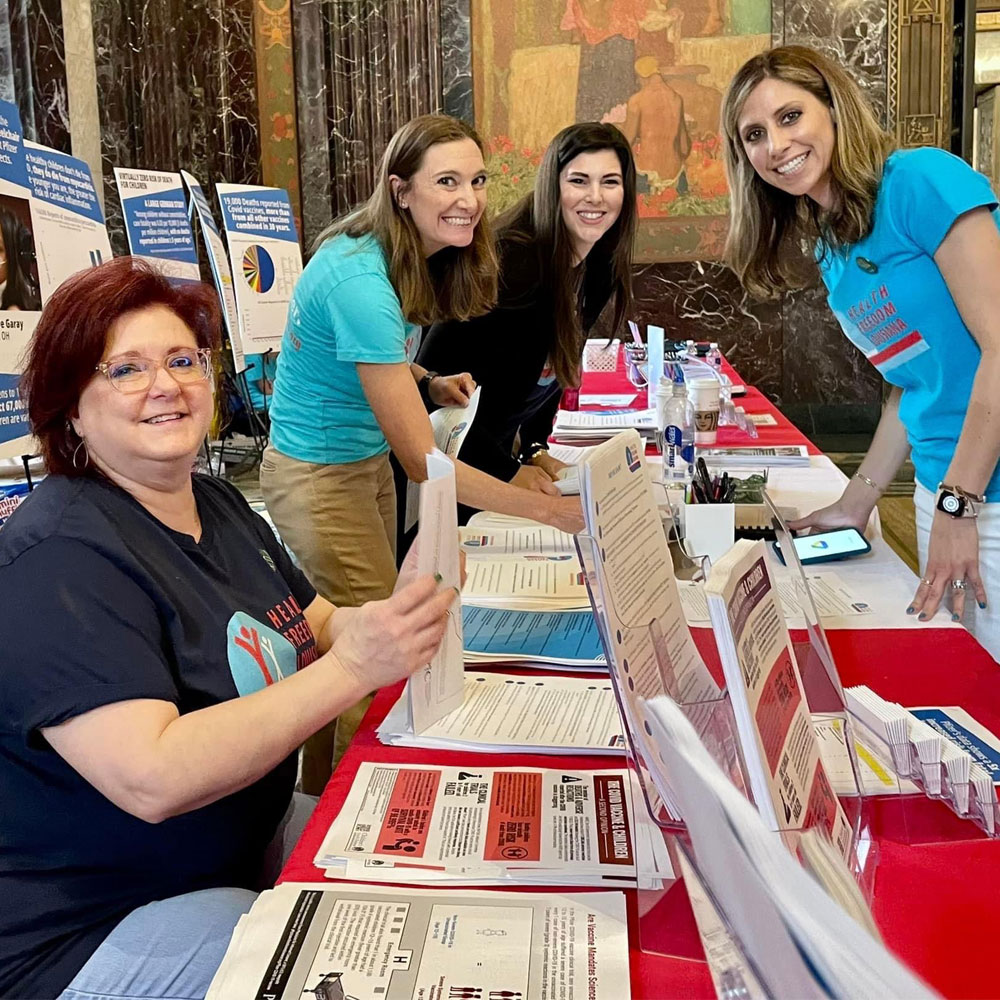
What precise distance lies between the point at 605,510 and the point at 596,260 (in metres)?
2.07

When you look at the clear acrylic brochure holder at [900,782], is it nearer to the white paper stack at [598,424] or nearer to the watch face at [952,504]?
the watch face at [952,504]

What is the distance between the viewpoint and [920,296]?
6.22 feet

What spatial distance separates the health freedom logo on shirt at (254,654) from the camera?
1299mm

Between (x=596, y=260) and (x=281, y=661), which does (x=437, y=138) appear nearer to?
(x=596, y=260)

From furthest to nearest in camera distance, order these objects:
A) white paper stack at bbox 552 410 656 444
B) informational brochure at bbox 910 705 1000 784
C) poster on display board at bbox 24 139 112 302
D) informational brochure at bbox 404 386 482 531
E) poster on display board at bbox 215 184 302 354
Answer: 1. poster on display board at bbox 215 184 302 354
2. white paper stack at bbox 552 410 656 444
3. poster on display board at bbox 24 139 112 302
4. informational brochure at bbox 404 386 482 531
5. informational brochure at bbox 910 705 1000 784

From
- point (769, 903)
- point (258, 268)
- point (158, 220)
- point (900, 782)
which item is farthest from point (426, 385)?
point (258, 268)

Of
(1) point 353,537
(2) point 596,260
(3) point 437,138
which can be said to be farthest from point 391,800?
(2) point 596,260

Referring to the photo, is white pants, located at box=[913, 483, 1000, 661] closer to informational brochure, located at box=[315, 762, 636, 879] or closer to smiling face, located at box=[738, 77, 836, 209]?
smiling face, located at box=[738, 77, 836, 209]

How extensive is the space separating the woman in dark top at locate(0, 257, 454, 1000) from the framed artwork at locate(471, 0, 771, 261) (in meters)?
6.69

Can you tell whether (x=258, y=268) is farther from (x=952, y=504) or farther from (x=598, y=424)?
(x=952, y=504)

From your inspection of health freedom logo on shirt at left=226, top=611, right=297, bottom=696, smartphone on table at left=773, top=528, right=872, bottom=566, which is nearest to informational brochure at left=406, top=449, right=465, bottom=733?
health freedom logo on shirt at left=226, top=611, right=297, bottom=696

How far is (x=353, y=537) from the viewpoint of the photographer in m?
2.43

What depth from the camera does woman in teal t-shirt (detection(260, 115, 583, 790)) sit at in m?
2.09

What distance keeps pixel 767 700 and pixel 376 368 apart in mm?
1359
